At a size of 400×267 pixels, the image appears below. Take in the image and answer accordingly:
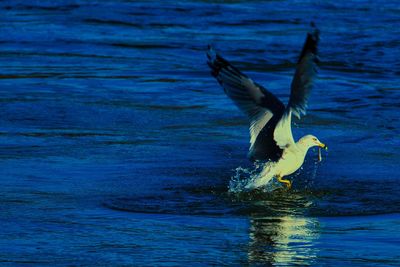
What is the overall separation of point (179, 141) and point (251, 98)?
2.23m

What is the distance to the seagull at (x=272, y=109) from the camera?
8.17 meters

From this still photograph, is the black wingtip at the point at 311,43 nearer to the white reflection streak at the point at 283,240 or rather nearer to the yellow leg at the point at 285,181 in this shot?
the white reflection streak at the point at 283,240

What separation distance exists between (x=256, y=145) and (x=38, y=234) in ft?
7.81

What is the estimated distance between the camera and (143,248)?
6.89m

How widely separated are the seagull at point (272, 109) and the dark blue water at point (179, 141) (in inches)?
11.2

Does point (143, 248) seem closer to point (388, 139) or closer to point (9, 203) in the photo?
point (9, 203)

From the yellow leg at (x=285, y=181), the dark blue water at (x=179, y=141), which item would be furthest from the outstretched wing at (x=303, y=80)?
the yellow leg at (x=285, y=181)

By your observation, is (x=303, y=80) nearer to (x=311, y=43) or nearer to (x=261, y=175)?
(x=311, y=43)

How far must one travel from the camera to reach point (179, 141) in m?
10.7

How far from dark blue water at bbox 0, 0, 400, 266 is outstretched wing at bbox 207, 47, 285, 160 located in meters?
0.57

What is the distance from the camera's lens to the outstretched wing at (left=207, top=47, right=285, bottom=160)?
8.53m

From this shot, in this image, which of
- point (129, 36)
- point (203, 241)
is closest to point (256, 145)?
point (203, 241)

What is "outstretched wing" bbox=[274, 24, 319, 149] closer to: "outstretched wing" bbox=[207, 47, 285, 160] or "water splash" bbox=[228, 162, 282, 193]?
"outstretched wing" bbox=[207, 47, 285, 160]

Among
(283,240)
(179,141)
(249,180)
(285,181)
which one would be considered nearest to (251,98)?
(249,180)
